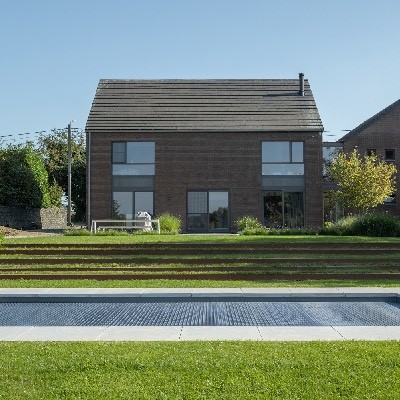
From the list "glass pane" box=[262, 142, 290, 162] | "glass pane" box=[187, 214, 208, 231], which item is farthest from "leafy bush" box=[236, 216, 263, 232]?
"glass pane" box=[262, 142, 290, 162]

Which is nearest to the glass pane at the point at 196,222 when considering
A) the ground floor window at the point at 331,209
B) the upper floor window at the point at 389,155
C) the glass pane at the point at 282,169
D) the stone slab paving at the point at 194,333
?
the glass pane at the point at 282,169

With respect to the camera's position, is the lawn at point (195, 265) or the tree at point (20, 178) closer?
the lawn at point (195, 265)

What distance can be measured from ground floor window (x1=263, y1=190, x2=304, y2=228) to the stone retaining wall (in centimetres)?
1539

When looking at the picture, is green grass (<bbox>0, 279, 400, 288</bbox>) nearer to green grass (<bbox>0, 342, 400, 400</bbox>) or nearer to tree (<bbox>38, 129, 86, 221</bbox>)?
green grass (<bbox>0, 342, 400, 400</bbox>)

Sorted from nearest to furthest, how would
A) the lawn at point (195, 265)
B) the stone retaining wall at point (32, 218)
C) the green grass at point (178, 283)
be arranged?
the green grass at point (178, 283) → the lawn at point (195, 265) → the stone retaining wall at point (32, 218)

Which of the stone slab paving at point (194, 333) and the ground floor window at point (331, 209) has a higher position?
the ground floor window at point (331, 209)

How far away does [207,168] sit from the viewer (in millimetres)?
35094

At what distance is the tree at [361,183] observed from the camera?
35.5 meters

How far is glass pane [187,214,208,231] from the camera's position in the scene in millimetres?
34562

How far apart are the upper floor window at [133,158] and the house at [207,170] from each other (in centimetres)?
6

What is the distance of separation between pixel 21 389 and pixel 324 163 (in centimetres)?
3484

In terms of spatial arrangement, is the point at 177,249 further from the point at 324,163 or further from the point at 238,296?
the point at 324,163

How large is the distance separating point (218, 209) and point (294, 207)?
179 inches

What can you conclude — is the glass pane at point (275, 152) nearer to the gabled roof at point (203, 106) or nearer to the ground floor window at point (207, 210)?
the gabled roof at point (203, 106)
